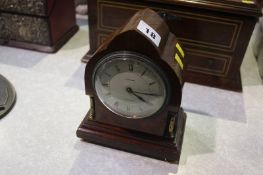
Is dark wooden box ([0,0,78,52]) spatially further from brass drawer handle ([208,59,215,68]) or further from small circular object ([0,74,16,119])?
brass drawer handle ([208,59,215,68])

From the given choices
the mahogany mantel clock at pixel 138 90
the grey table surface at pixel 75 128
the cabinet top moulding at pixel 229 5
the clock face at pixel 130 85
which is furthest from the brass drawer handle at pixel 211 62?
the clock face at pixel 130 85

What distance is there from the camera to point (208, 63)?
5.10ft

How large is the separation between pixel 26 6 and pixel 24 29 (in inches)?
6.4

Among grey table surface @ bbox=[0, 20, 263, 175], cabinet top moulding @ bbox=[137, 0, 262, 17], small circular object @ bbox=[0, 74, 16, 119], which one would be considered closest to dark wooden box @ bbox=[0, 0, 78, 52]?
grey table surface @ bbox=[0, 20, 263, 175]

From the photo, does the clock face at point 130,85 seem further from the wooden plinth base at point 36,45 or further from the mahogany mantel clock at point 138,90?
the wooden plinth base at point 36,45

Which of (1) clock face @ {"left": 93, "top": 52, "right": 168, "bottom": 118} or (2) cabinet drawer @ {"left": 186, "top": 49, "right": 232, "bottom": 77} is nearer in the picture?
(1) clock face @ {"left": 93, "top": 52, "right": 168, "bottom": 118}

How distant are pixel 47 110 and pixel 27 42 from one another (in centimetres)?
65

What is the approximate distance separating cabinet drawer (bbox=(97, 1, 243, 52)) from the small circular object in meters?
0.60

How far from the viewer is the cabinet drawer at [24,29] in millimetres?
1726

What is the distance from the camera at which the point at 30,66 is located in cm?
166

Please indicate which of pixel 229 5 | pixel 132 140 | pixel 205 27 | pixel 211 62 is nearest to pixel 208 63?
pixel 211 62

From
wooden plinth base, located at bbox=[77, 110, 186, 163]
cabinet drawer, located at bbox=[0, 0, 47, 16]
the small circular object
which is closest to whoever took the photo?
wooden plinth base, located at bbox=[77, 110, 186, 163]

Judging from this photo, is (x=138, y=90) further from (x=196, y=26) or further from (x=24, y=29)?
(x=24, y=29)

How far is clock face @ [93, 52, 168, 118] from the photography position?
3.11ft
